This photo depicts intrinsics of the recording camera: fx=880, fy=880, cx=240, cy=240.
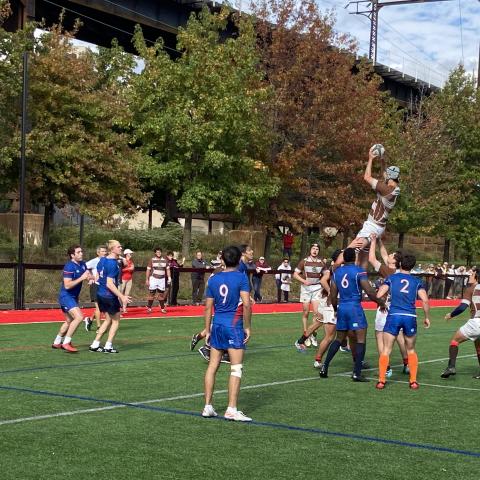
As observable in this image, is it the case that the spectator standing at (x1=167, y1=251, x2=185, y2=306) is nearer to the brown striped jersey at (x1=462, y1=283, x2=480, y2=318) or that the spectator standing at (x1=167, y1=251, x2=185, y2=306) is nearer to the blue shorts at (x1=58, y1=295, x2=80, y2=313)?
the blue shorts at (x1=58, y1=295, x2=80, y2=313)

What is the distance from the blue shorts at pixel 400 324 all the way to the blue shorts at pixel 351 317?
483mm

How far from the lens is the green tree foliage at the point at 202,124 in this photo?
3319cm

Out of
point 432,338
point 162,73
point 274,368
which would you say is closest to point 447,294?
point 162,73

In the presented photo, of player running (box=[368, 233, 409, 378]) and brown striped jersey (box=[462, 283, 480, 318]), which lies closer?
player running (box=[368, 233, 409, 378])

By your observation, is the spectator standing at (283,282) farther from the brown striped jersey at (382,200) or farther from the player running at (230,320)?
the player running at (230,320)

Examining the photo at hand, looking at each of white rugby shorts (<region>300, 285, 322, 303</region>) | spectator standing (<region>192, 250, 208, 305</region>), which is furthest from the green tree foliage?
white rugby shorts (<region>300, 285, 322, 303</region>)

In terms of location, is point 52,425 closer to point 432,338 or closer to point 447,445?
point 447,445

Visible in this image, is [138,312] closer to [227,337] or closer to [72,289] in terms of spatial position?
[72,289]

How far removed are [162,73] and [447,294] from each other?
15575mm

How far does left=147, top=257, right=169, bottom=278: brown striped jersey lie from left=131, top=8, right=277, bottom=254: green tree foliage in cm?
798

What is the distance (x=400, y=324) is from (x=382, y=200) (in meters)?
1.71

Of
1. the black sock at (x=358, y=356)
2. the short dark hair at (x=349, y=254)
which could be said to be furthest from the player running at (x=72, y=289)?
the black sock at (x=358, y=356)

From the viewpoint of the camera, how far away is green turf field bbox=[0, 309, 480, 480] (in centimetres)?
734

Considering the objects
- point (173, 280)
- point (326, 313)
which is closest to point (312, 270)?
point (326, 313)
